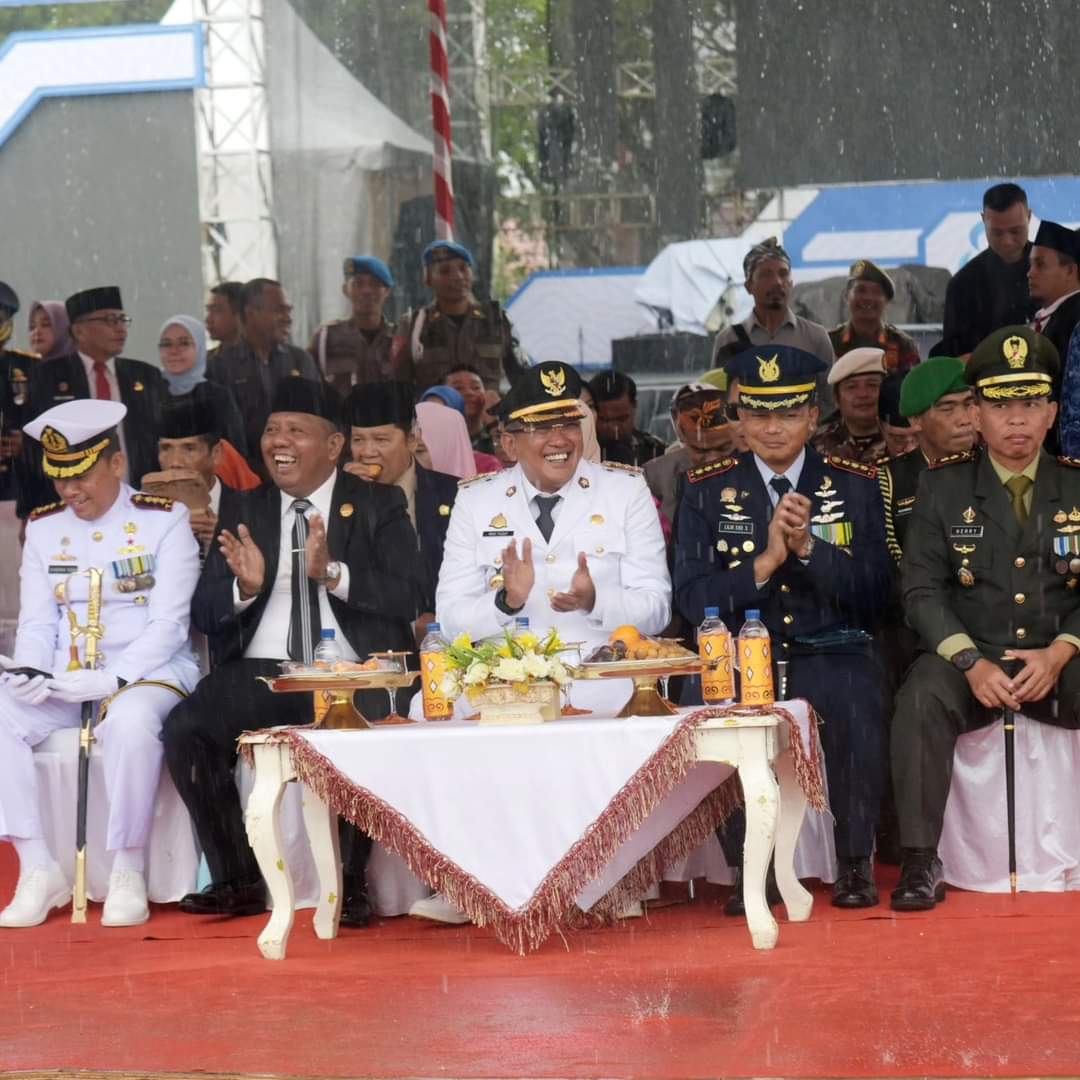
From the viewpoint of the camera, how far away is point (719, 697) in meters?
6.02

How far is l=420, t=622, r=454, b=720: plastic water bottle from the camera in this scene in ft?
20.2

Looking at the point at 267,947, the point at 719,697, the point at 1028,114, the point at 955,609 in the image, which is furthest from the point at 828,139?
the point at 267,947

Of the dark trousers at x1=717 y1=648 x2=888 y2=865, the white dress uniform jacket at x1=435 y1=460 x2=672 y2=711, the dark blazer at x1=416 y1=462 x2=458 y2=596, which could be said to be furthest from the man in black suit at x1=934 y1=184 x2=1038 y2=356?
the dark trousers at x1=717 y1=648 x2=888 y2=865

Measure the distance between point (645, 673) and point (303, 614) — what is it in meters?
1.56

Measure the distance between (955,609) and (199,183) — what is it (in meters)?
5.32

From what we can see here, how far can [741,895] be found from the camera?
6.36 m

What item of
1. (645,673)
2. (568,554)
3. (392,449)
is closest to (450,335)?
(392,449)

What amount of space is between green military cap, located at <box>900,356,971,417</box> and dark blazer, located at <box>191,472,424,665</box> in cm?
185

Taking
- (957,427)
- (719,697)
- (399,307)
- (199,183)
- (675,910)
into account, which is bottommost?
(675,910)

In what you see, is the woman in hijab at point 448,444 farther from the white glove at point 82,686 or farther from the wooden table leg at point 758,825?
the wooden table leg at point 758,825

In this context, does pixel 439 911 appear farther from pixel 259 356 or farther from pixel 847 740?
pixel 259 356

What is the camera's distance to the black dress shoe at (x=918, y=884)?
619 cm

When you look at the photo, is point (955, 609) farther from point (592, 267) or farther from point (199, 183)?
point (199, 183)

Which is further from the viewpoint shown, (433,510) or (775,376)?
(433,510)
